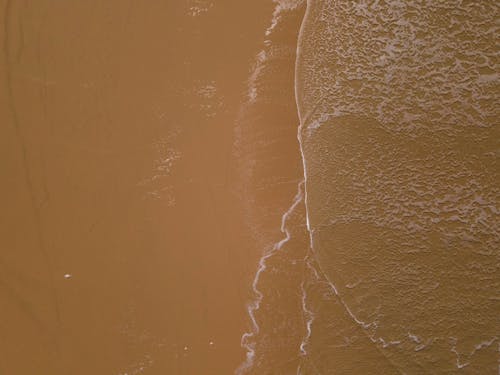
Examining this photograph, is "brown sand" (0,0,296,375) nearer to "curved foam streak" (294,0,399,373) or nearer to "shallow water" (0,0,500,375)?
"shallow water" (0,0,500,375)

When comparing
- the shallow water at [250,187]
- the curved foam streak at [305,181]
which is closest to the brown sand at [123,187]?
the shallow water at [250,187]

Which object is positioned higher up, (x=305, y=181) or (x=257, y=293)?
(x=305, y=181)

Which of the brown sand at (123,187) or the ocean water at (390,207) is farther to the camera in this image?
the brown sand at (123,187)

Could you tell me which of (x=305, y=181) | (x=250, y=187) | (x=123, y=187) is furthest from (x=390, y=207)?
(x=123, y=187)

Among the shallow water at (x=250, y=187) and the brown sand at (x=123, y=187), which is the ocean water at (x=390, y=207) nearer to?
the shallow water at (x=250, y=187)

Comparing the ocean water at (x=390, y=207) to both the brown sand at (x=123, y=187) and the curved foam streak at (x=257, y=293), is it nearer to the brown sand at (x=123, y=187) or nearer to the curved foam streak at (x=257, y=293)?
the curved foam streak at (x=257, y=293)

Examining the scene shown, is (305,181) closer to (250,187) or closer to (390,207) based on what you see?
(250,187)

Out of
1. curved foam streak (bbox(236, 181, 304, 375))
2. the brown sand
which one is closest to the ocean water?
curved foam streak (bbox(236, 181, 304, 375))

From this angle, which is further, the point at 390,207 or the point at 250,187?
the point at 250,187
